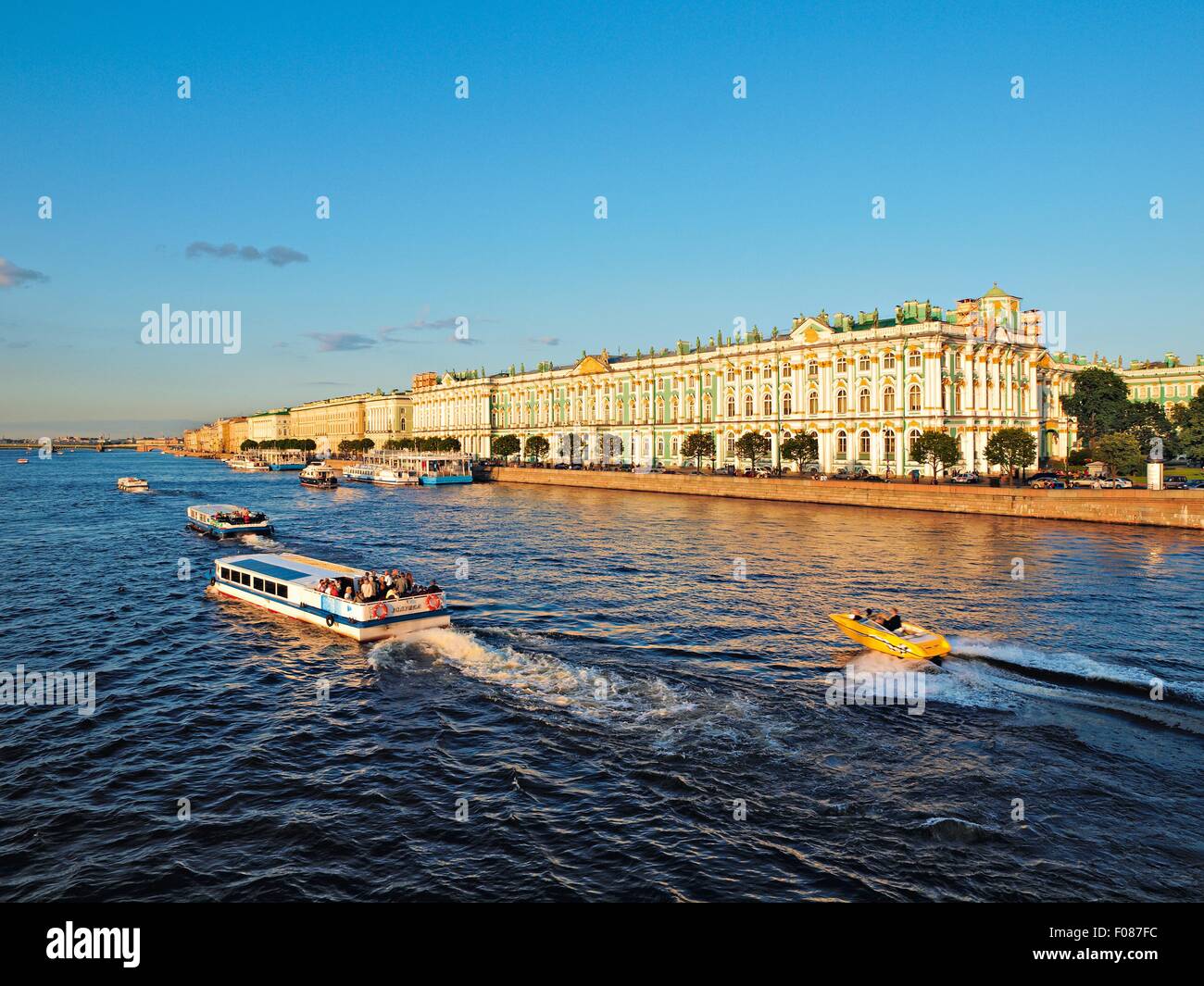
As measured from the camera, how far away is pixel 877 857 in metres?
10.9

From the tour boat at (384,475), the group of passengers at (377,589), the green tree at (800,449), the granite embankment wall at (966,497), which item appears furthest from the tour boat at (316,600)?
the tour boat at (384,475)

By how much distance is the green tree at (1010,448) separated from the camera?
209ft

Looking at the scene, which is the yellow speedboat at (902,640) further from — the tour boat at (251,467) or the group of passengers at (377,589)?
the tour boat at (251,467)

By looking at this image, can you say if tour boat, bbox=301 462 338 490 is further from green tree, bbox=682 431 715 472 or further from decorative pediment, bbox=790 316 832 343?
decorative pediment, bbox=790 316 832 343

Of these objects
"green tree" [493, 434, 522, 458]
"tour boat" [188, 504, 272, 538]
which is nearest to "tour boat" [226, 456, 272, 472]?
"green tree" [493, 434, 522, 458]

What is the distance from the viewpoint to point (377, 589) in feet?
74.7

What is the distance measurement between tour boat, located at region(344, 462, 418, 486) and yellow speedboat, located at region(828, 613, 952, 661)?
86.9 metres

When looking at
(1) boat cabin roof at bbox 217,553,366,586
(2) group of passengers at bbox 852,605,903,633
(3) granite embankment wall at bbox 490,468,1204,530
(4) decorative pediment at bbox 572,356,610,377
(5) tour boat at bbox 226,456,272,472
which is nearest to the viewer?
(2) group of passengers at bbox 852,605,903,633

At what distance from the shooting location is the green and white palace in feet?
225

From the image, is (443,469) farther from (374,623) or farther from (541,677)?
(541,677)
